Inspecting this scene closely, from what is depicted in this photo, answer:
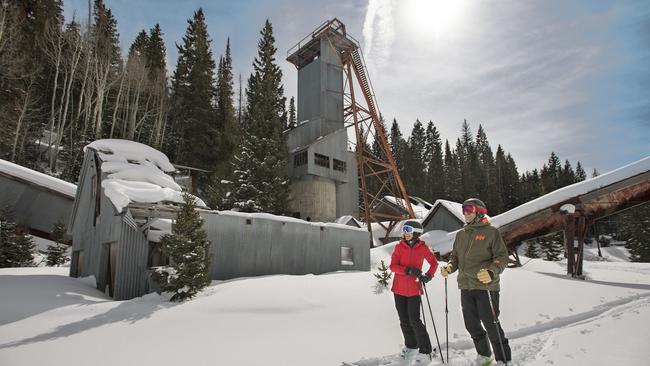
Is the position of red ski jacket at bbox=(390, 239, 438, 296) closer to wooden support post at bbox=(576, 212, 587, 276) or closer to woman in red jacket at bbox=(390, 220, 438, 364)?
woman in red jacket at bbox=(390, 220, 438, 364)

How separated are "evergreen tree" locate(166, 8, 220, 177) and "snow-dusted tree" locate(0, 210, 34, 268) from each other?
19.3 m

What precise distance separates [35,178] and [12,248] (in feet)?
26.6

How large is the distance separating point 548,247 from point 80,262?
39.1 m

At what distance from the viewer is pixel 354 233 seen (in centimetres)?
1786

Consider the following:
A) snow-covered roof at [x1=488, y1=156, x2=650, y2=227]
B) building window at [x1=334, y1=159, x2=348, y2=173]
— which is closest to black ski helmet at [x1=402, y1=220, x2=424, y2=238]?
snow-covered roof at [x1=488, y1=156, x2=650, y2=227]

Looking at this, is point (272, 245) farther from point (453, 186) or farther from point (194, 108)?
point (453, 186)

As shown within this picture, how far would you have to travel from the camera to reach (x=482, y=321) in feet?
15.2

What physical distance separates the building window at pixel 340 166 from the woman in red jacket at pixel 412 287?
27.3m

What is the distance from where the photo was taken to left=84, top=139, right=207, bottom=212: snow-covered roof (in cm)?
1108

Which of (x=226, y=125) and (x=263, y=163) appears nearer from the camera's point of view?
(x=263, y=163)

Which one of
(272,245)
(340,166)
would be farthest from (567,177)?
(272,245)

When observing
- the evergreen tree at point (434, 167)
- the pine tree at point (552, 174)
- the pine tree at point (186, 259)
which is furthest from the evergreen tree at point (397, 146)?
the pine tree at point (186, 259)

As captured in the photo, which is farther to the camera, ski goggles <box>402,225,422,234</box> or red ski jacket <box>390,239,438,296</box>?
ski goggles <box>402,225,422,234</box>

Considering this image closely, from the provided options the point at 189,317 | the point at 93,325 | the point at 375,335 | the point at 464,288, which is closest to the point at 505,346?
the point at 464,288
